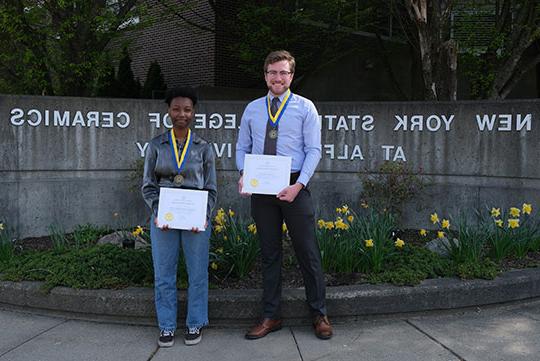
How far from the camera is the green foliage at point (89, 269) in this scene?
4.47 metres

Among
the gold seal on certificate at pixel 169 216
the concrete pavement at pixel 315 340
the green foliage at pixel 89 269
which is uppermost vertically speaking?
the gold seal on certificate at pixel 169 216

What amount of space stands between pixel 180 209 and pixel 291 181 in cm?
80

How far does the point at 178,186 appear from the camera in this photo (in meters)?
3.73

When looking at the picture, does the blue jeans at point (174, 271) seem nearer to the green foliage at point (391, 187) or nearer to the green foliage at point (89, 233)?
the green foliage at point (89, 233)

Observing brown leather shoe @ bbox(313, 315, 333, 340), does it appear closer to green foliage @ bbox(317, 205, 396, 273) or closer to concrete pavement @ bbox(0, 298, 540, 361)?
concrete pavement @ bbox(0, 298, 540, 361)

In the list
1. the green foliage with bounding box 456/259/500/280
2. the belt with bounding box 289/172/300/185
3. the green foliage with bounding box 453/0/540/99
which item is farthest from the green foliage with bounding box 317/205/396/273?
the green foliage with bounding box 453/0/540/99

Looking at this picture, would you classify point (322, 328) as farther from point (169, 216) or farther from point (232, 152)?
point (232, 152)

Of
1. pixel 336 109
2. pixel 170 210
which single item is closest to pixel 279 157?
pixel 170 210

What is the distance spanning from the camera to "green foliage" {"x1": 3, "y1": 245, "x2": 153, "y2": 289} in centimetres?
447

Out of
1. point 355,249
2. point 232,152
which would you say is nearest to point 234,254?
point 355,249

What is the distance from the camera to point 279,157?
3697 mm

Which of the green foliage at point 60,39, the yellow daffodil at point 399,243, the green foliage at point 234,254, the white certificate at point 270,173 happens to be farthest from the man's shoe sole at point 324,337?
the green foliage at point 60,39

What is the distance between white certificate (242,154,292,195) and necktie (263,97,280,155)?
10cm

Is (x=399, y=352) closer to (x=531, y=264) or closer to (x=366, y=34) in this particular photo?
(x=531, y=264)
